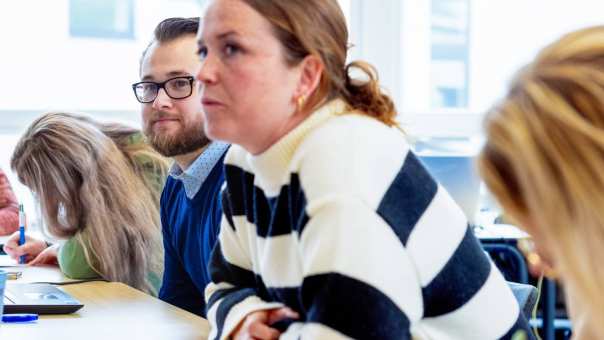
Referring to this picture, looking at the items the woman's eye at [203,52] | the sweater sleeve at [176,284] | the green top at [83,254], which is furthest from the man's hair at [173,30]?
the woman's eye at [203,52]

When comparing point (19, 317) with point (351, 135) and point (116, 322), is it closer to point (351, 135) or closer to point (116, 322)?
point (116, 322)

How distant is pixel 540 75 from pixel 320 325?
1.79 ft

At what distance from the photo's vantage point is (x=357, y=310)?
1336 millimetres

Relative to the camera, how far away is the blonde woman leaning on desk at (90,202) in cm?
284

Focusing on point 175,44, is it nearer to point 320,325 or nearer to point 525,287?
point 525,287

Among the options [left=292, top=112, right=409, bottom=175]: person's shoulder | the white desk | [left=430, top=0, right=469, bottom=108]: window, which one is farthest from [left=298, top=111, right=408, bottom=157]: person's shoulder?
[left=430, top=0, right=469, bottom=108]: window

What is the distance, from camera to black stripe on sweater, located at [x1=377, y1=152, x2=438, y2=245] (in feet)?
4.58

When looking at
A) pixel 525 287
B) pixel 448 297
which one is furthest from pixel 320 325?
pixel 525 287

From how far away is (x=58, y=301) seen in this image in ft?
7.36

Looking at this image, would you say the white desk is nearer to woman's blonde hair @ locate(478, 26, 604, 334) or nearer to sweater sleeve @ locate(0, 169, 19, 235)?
woman's blonde hair @ locate(478, 26, 604, 334)

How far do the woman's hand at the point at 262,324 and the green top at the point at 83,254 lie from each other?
1281 millimetres

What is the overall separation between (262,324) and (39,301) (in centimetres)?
85

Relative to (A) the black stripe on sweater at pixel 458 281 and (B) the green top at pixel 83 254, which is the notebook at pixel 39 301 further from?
(A) the black stripe on sweater at pixel 458 281

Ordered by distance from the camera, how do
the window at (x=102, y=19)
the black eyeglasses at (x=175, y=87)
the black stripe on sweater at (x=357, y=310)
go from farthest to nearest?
the window at (x=102, y=19)
the black eyeglasses at (x=175, y=87)
the black stripe on sweater at (x=357, y=310)
